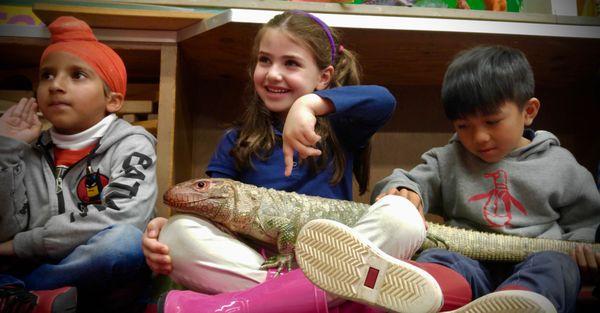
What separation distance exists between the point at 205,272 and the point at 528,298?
56cm

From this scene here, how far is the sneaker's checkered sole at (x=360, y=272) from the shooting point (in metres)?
0.75

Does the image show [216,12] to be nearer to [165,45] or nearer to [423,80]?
[165,45]

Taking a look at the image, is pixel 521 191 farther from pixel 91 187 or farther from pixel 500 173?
pixel 91 187

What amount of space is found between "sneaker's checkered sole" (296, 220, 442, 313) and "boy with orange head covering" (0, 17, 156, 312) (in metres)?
0.46

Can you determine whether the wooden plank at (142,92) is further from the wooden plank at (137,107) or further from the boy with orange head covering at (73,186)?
the boy with orange head covering at (73,186)

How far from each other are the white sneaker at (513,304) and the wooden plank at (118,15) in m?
1.03

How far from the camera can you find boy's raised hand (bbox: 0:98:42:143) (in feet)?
4.09

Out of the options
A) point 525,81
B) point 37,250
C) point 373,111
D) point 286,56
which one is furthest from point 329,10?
point 37,250

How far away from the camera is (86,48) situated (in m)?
1.35

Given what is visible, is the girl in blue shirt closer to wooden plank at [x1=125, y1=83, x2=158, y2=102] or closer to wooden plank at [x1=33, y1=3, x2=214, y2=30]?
wooden plank at [x1=33, y1=3, x2=214, y2=30]

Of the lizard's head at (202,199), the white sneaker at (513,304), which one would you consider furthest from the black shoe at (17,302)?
the white sneaker at (513,304)

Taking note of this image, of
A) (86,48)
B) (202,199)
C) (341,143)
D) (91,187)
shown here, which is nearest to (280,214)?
(202,199)

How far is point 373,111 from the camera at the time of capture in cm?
120

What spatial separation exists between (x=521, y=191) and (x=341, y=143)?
0.44m
